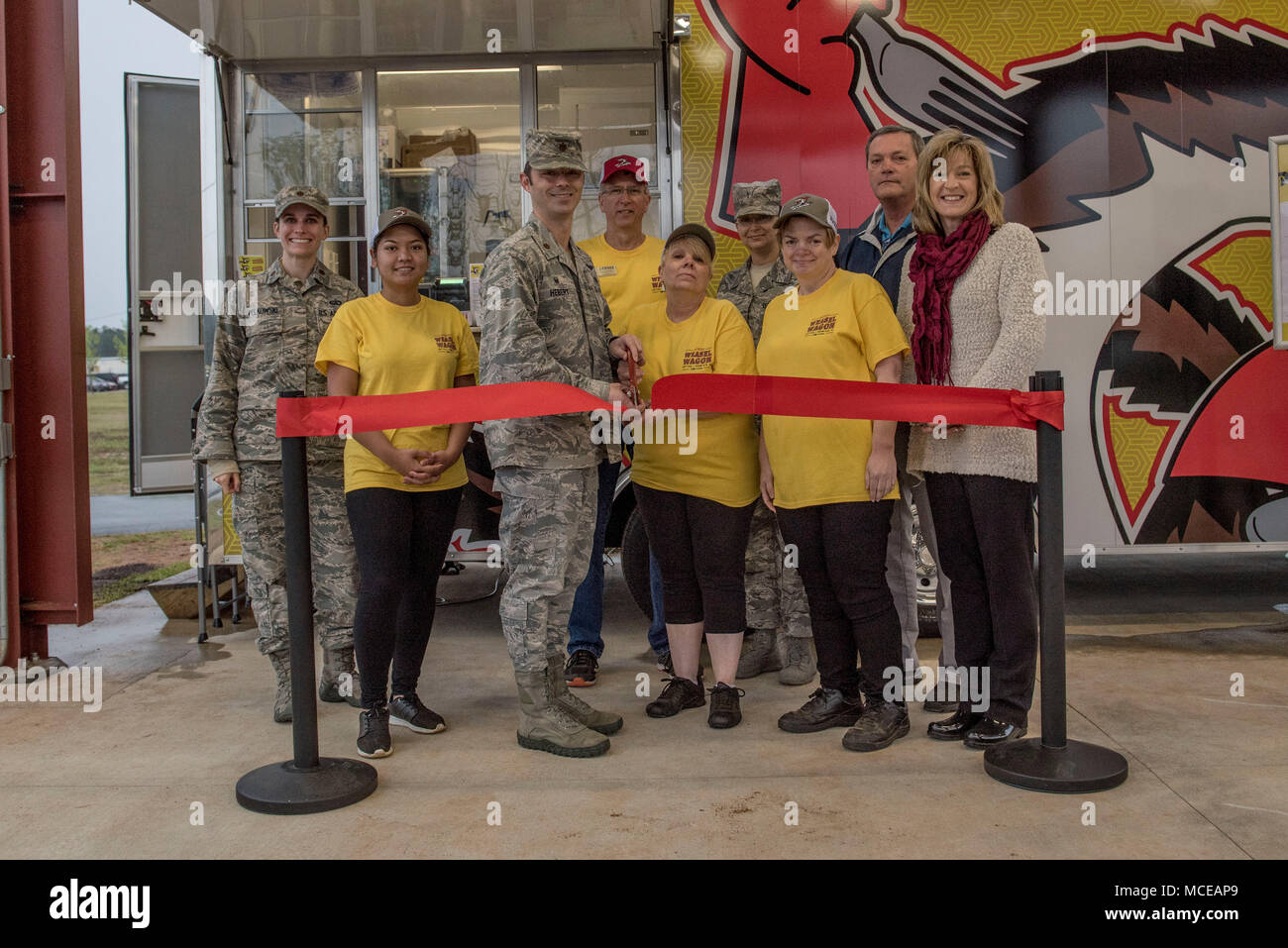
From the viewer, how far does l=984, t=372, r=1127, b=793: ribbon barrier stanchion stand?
2865 mm

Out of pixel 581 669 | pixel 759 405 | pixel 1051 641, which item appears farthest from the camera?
pixel 581 669

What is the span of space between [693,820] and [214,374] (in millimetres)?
2212

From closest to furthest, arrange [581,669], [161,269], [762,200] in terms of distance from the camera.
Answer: [762,200] → [581,669] → [161,269]

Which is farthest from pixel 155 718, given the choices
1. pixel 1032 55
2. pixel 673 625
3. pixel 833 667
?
pixel 1032 55

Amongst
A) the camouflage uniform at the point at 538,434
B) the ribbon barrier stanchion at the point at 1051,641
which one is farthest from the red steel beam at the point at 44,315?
the ribbon barrier stanchion at the point at 1051,641

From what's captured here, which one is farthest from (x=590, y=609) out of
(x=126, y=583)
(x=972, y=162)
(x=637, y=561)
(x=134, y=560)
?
(x=134, y=560)

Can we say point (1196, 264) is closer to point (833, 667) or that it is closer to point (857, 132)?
point (857, 132)

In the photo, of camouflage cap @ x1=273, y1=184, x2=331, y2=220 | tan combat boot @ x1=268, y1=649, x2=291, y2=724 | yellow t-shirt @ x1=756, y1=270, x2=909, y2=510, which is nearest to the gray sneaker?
yellow t-shirt @ x1=756, y1=270, x2=909, y2=510

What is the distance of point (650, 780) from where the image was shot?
2.95 meters

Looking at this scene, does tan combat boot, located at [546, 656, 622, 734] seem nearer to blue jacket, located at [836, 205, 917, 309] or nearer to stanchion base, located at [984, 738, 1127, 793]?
stanchion base, located at [984, 738, 1127, 793]

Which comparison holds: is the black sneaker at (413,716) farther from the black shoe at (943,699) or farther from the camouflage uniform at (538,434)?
the black shoe at (943,699)

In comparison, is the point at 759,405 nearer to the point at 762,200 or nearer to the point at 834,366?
the point at 834,366

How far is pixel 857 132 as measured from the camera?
4520 millimetres

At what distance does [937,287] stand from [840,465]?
0.62 metres
